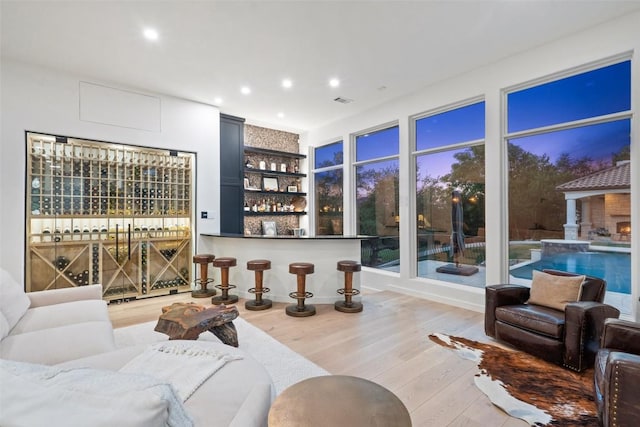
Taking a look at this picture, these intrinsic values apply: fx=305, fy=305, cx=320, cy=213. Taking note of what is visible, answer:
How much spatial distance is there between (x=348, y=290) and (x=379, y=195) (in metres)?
2.33

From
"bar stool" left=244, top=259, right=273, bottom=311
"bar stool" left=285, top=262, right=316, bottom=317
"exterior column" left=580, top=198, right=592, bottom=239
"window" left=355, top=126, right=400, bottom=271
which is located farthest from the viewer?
"window" left=355, top=126, right=400, bottom=271

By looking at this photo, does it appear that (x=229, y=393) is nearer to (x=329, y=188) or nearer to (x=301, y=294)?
(x=301, y=294)

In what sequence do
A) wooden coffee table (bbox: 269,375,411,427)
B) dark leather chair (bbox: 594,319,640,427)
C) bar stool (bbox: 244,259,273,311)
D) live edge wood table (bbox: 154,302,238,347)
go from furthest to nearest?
bar stool (bbox: 244,259,273,311) < live edge wood table (bbox: 154,302,238,347) < dark leather chair (bbox: 594,319,640,427) < wooden coffee table (bbox: 269,375,411,427)

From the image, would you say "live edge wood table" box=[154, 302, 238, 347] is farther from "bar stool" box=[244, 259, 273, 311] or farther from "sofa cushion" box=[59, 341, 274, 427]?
"bar stool" box=[244, 259, 273, 311]

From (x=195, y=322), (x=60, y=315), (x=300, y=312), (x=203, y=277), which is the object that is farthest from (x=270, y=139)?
(x=60, y=315)

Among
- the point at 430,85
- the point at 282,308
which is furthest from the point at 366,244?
the point at 430,85

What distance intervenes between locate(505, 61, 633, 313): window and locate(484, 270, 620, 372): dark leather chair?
2.50 ft

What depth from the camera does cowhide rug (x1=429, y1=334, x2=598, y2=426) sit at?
2.04 metres

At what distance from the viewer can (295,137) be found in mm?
7789

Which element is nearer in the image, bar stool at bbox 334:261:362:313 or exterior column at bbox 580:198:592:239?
exterior column at bbox 580:198:592:239

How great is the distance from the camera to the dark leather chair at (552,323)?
2543mm

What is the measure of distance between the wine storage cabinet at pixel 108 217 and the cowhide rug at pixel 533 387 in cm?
468

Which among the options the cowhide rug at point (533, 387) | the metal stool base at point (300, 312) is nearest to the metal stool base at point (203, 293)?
the metal stool base at point (300, 312)

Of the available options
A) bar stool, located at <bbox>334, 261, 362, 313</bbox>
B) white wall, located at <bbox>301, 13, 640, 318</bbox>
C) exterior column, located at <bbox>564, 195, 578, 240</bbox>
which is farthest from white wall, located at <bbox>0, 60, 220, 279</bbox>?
exterior column, located at <bbox>564, 195, 578, 240</bbox>
